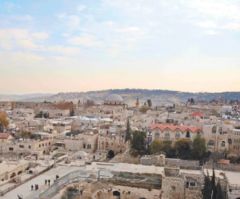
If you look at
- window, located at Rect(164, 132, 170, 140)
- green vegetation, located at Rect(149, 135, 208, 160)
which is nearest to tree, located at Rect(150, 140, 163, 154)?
green vegetation, located at Rect(149, 135, 208, 160)

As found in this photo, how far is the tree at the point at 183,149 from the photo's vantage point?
84.7ft

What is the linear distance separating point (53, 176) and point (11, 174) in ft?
7.03

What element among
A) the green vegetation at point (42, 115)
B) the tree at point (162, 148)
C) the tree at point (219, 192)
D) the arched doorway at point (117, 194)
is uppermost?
the green vegetation at point (42, 115)

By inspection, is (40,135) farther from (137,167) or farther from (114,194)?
(114,194)

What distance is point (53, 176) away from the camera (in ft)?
60.4

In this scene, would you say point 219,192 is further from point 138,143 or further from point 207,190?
point 138,143

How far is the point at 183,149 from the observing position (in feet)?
86.0

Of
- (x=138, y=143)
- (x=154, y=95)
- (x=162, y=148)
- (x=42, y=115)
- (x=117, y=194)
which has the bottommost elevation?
(x=117, y=194)

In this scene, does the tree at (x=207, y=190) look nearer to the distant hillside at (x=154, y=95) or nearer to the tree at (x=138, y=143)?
the tree at (x=138, y=143)

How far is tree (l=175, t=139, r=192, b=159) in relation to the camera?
1016 inches

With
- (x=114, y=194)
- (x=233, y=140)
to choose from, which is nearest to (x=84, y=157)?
(x=114, y=194)

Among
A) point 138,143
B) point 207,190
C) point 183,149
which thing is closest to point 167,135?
point 138,143

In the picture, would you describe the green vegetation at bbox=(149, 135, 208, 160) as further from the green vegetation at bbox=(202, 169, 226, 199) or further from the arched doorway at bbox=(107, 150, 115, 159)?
the green vegetation at bbox=(202, 169, 226, 199)

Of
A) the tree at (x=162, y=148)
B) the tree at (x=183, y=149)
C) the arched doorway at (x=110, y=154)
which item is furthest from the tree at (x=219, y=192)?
the arched doorway at (x=110, y=154)
